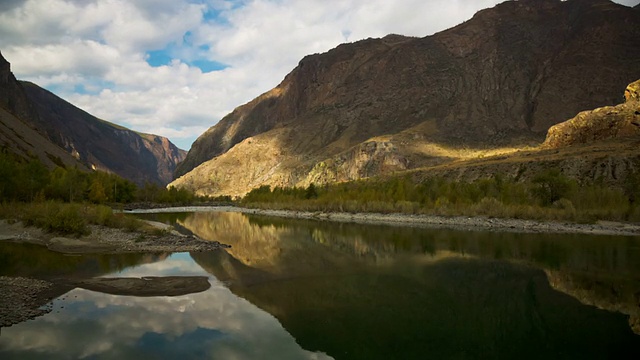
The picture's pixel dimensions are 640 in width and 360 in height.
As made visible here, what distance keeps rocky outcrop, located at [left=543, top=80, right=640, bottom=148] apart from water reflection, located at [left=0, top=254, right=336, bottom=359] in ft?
244

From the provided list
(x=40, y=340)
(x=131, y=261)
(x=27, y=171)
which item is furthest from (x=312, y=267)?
(x=27, y=171)

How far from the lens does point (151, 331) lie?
1155 cm

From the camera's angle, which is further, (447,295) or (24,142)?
(24,142)

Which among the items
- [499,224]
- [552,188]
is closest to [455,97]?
[552,188]

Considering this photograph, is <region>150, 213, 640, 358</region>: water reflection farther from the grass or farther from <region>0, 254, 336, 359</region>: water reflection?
the grass

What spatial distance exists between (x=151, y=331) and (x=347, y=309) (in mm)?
6200

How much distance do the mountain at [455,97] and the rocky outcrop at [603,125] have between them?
2145 centimetres

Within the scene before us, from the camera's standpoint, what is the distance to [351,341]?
35.9 ft

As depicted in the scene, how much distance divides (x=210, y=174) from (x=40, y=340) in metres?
168

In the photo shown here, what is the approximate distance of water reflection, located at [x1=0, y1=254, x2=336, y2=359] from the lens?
32.9ft

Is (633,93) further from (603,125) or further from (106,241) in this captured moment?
(106,241)

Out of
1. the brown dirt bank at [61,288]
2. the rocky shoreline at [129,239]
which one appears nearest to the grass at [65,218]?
the rocky shoreline at [129,239]

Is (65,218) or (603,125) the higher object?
(603,125)

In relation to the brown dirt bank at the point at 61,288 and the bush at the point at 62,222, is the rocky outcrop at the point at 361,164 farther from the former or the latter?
the brown dirt bank at the point at 61,288
